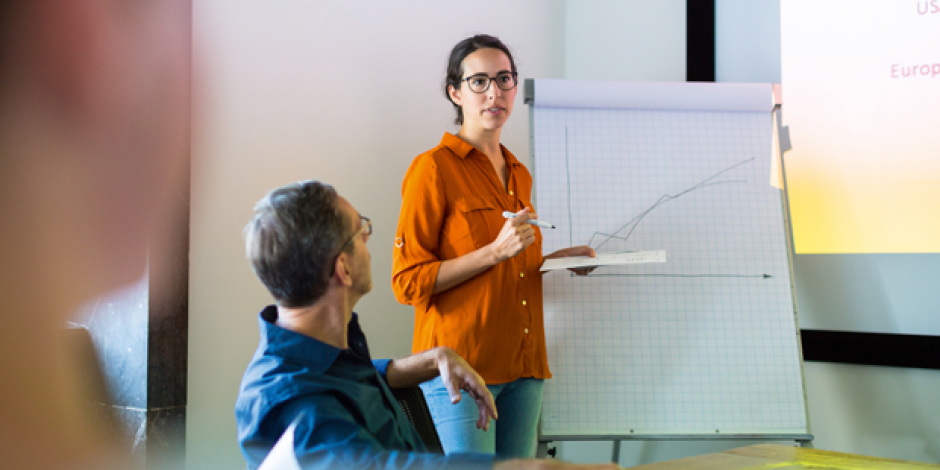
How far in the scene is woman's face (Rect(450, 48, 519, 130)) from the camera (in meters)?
1.48

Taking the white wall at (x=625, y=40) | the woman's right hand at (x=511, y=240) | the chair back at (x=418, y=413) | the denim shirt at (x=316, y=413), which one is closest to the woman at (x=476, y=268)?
the woman's right hand at (x=511, y=240)

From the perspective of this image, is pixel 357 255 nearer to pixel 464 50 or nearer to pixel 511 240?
pixel 511 240

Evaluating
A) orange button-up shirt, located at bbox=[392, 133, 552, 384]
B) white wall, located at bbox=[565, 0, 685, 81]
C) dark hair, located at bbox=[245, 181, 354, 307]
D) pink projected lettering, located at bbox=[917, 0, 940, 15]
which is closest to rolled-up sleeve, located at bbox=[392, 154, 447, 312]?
orange button-up shirt, located at bbox=[392, 133, 552, 384]

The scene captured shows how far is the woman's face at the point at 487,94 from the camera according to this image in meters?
1.48

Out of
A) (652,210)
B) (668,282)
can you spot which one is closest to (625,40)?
(652,210)

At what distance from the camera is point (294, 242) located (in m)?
0.84

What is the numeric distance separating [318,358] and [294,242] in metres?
0.16

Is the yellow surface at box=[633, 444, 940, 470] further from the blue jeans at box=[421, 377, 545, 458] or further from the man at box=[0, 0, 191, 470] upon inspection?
the man at box=[0, 0, 191, 470]

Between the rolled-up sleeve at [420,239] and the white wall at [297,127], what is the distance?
67cm

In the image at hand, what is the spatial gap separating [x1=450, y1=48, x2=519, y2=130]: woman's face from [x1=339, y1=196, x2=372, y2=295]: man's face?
62cm

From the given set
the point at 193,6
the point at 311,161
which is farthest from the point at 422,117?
the point at 193,6

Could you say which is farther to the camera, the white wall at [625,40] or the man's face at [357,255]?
the white wall at [625,40]

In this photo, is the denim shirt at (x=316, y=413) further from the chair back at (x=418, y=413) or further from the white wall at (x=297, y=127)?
the white wall at (x=297, y=127)

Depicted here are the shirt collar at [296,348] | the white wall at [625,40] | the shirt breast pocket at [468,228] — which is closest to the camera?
the shirt collar at [296,348]
